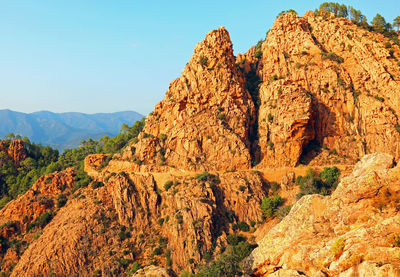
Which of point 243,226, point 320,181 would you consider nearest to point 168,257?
point 243,226

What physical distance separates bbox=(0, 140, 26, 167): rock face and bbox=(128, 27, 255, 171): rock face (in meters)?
37.3

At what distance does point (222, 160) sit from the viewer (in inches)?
2234

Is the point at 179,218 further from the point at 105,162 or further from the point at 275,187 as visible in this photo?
the point at 105,162

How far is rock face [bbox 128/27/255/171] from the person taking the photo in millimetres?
57406

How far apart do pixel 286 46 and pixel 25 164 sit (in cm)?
7413

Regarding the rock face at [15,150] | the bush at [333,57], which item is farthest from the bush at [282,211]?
the rock face at [15,150]

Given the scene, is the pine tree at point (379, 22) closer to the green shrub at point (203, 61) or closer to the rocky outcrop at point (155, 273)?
the green shrub at point (203, 61)

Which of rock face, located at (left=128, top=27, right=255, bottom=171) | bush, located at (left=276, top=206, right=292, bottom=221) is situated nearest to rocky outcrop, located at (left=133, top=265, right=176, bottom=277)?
bush, located at (left=276, top=206, right=292, bottom=221)

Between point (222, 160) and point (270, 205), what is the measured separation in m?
13.1

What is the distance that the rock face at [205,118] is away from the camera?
57406 millimetres

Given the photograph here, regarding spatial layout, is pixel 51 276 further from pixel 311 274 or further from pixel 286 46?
pixel 286 46

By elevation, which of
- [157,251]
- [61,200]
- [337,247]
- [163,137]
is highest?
[163,137]

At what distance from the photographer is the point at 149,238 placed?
4900 cm

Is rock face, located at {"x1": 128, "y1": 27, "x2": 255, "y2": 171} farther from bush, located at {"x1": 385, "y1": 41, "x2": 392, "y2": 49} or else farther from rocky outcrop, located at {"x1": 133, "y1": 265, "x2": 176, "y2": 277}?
rocky outcrop, located at {"x1": 133, "y1": 265, "x2": 176, "y2": 277}
